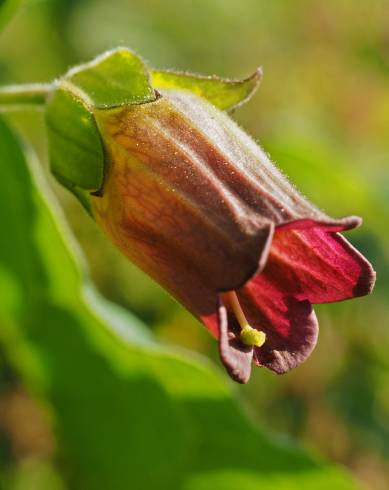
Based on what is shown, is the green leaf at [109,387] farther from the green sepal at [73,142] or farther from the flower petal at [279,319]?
the flower petal at [279,319]

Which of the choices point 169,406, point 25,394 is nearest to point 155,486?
point 169,406

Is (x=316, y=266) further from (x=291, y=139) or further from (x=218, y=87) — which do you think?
(x=291, y=139)

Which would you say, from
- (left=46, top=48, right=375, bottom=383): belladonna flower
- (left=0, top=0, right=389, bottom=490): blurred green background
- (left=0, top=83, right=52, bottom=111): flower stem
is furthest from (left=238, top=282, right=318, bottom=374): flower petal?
(left=0, top=0, right=389, bottom=490): blurred green background

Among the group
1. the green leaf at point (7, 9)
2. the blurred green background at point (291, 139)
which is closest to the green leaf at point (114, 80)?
the green leaf at point (7, 9)

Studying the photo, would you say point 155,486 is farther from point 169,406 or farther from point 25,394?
point 25,394

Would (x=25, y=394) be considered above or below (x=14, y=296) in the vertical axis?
below

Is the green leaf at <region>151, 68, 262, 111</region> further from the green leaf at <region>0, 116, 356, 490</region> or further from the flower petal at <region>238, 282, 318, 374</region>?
the green leaf at <region>0, 116, 356, 490</region>
